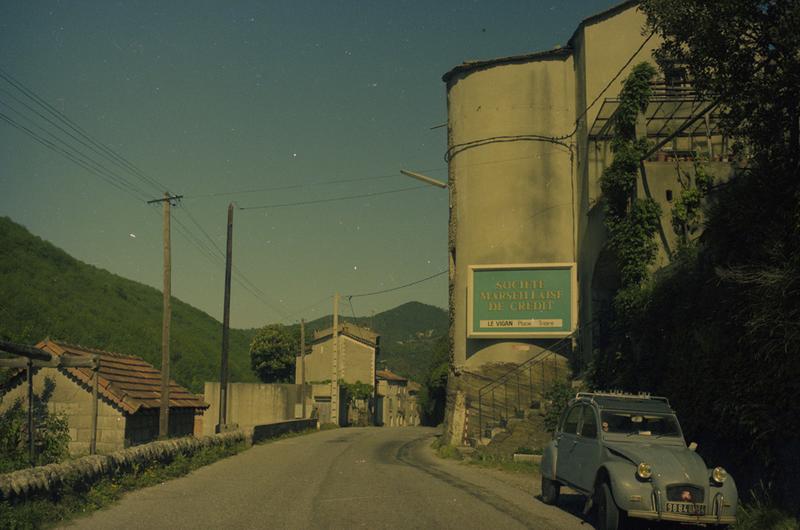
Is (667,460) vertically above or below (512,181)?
below

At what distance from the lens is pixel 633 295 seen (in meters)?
20.9

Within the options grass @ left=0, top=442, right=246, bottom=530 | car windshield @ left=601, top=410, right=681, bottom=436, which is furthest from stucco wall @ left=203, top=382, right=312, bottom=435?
car windshield @ left=601, top=410, right=681, bottom=436

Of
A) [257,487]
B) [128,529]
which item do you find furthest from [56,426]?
[128,529]

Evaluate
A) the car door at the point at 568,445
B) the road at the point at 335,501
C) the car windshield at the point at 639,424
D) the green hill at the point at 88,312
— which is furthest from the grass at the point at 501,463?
the green hill at the point at 88,312

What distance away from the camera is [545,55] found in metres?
31.2

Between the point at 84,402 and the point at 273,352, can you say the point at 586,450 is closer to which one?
the point at 84,402

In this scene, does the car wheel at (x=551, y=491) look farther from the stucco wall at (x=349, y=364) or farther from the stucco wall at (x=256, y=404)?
the stucco wall at (x=349, y=364)

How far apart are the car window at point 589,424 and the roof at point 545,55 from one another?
68.3 ft

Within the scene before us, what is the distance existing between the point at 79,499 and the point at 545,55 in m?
25.3

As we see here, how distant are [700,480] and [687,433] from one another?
190 inches

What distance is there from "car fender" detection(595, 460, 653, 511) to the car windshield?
1.31 metres

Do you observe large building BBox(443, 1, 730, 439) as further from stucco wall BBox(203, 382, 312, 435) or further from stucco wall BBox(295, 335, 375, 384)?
stucco wall BBox(295, 335, 375, 384)

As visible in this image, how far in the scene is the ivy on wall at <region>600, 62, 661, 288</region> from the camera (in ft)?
70.3

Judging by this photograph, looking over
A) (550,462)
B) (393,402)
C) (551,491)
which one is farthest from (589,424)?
(393,402)
